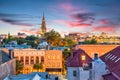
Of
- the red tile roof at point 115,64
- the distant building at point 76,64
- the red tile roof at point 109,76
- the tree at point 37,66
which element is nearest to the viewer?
the red tile roof at point 115,64

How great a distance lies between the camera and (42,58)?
78.1 m

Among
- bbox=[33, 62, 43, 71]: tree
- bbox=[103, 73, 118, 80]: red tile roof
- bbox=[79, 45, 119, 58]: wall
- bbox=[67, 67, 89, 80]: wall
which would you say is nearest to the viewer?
bbox=[103, 73, 118, 80]: red tile roof

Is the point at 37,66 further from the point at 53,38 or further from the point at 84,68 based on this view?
the point at 53,38

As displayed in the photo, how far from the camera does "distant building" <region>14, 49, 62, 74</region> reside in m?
76.8

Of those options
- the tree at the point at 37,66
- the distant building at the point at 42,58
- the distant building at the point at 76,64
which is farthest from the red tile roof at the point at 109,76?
the distant building at the point at 42,58

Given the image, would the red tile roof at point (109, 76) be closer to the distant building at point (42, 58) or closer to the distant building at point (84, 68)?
the distant building at point (84, 68)

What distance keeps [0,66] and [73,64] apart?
1195 cm

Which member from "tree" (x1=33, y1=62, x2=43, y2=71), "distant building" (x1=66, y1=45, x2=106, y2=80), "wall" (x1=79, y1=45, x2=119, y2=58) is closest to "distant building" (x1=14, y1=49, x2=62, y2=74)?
"tree" (x1=33, y1=62, x2=43, y2=71)

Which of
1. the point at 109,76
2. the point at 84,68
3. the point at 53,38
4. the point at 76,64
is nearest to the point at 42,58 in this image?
the point at 76,64

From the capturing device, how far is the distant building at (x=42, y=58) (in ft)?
252

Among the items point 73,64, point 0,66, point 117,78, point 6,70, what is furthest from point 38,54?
point 117,78

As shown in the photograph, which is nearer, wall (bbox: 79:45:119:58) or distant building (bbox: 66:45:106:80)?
Answer: distant building (bbox: 66:45:106:80)

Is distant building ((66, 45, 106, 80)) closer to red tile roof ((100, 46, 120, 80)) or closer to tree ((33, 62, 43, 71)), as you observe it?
red tile roof ((100, 46, 120, 80))

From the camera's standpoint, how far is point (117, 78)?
24.0 meters
